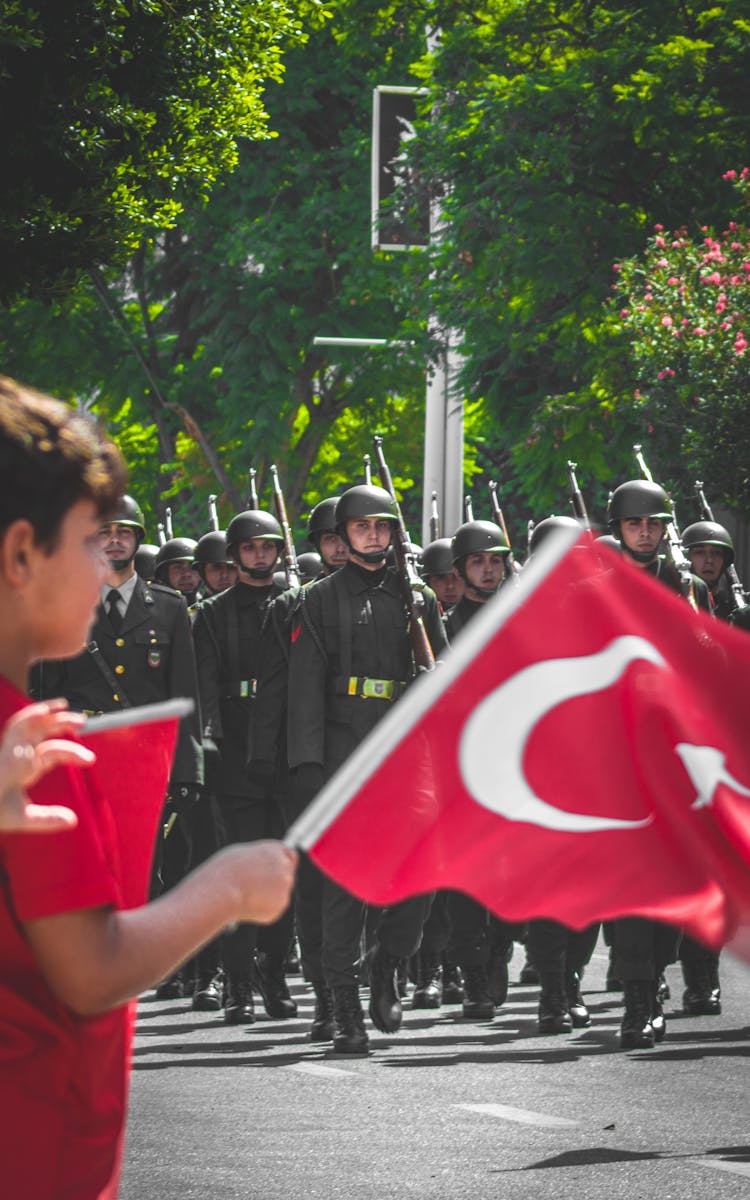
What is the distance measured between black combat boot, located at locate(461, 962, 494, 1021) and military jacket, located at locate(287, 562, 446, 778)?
3.90 feet

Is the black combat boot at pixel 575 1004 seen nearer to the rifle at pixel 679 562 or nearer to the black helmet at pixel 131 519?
the rifle at pixel 679 562

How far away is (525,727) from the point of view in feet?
10.7

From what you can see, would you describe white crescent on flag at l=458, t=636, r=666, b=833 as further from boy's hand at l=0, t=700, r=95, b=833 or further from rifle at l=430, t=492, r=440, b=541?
rifle at l=430, t=492, r=440, b=541

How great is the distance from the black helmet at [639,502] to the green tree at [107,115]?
4145mm

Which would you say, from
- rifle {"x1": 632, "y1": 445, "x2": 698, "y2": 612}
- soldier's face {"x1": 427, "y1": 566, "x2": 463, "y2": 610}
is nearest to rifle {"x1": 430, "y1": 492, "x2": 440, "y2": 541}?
soldier's face {"x1": 427, "y1": 566, "x2": 463, "y2": 610}

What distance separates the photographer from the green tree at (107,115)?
532 inches

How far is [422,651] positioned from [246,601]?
1748 mm

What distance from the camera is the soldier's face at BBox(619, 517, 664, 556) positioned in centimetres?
1088

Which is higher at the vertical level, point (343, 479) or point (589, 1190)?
point (343, 479)

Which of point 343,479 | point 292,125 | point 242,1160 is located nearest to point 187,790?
point 242,1160

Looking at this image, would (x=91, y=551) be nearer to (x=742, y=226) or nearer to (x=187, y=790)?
(x=187, y=790)

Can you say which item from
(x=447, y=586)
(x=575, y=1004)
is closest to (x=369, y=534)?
(x=575, y=1004)

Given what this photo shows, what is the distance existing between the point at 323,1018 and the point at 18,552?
762 centimetres

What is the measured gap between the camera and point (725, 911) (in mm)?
3312
